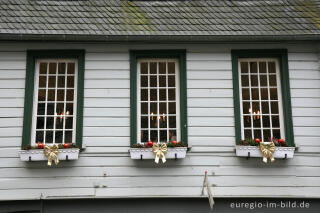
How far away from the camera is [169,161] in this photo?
22.6 feet

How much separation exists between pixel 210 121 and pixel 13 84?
4137mm

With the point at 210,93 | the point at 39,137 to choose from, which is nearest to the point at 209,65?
the point at 210,93

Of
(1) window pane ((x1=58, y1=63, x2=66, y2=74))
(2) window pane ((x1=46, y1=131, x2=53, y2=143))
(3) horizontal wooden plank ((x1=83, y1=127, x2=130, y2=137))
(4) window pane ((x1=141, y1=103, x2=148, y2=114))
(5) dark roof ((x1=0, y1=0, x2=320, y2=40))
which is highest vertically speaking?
(5) dark roof ((x1=0, y1=0, x2=320, y2=40))

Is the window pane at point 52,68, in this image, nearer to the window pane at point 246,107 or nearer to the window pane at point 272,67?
the window pane at point 246,107

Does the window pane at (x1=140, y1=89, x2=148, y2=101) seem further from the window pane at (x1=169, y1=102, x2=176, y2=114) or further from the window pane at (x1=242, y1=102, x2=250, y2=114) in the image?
the window pane at (x1=242, y1=102, x2=250, y2=114)

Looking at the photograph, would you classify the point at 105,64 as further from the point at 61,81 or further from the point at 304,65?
the point at 304,65

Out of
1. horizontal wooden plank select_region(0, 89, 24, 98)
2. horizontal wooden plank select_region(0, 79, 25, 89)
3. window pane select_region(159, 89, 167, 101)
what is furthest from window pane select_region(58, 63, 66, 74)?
window pane select_region(159, 89, 167, 101)

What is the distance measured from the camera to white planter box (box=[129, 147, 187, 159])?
6.66 m

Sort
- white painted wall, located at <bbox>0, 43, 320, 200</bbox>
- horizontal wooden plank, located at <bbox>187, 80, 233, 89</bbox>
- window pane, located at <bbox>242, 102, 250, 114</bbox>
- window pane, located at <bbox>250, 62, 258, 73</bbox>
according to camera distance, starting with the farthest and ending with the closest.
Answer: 1. window pane, located at <bbox>250, 62, 258, 73</bbox>
2. window pane, located at <bbox>242, 102, 250, 114</bbox>
3. horizontal wooden plank, located at <bbox>187, 80, 233, 89</bbox>
4. white painted wall, located at <bbox>0, 43, 320, 200</bbox>

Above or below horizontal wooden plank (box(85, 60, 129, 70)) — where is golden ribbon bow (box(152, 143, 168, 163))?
below

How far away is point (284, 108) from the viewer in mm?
7180

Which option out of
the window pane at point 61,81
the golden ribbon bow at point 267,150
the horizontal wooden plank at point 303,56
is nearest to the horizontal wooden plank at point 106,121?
the window pane at point 61,81

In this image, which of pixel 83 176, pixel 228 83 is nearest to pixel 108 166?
pixel 83 176

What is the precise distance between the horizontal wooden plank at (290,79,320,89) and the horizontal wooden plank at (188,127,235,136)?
1644mm
